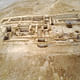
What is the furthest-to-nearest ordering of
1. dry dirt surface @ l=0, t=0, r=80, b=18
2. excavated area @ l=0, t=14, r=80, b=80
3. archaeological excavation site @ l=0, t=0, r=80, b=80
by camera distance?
dry dirt surface @ l=0, t=0, r=80, b=18, archaeological excavation site @ l=0, t=0, r=80, b=80, excavated area @ l=0, t=14, r=80, b=80

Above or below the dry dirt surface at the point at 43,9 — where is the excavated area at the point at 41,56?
below

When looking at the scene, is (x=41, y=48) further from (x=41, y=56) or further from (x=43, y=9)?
(x=43, y=9)

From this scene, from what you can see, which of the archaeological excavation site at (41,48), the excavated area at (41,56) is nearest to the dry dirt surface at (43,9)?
the archaeological excavation site at (41,48)

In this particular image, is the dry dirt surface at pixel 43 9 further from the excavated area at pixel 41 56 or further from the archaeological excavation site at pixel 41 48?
the excavated area at pixel 41 56

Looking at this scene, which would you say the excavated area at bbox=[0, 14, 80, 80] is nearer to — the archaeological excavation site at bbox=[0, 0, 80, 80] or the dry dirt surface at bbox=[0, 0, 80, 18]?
the archaeological excavation site at bbox=[0, 0, 80, 80]

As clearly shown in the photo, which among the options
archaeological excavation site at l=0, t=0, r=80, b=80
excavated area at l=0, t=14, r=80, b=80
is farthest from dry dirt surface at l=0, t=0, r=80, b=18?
excavated area at l=0, t=14, r=80, b=80

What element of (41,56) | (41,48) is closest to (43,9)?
(41,48)

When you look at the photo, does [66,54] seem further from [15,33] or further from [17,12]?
[17,12]

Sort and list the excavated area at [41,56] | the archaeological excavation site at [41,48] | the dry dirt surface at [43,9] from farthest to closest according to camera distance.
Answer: the dry dirt surface at [43,9] < the archaeological excavation site at [41,48] < the excavated area at [41,56]

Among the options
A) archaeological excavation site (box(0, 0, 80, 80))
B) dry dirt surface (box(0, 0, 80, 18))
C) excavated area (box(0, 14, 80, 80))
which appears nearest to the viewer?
excavated area (box(0, 14, 80, 80))
